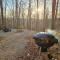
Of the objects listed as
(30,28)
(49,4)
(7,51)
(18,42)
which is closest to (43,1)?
(49,4)


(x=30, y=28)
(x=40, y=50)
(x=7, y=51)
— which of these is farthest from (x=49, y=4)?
(x=7, y=51)

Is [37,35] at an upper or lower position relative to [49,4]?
lower

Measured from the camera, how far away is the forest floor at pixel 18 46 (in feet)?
6.91

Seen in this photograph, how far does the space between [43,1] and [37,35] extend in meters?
0.42

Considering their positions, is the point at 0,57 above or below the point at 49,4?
below

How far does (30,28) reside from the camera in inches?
85.7

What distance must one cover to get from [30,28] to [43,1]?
0.37 metres

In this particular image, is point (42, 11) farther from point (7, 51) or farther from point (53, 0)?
point (7, 51)

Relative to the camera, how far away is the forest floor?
2107 mm

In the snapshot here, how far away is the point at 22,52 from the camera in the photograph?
2121mm

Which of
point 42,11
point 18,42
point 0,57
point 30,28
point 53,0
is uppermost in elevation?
point 53,0

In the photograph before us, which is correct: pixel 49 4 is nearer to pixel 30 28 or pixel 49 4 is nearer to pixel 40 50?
pixel 30 28

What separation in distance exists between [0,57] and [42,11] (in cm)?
76

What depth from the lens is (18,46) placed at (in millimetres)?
2166
